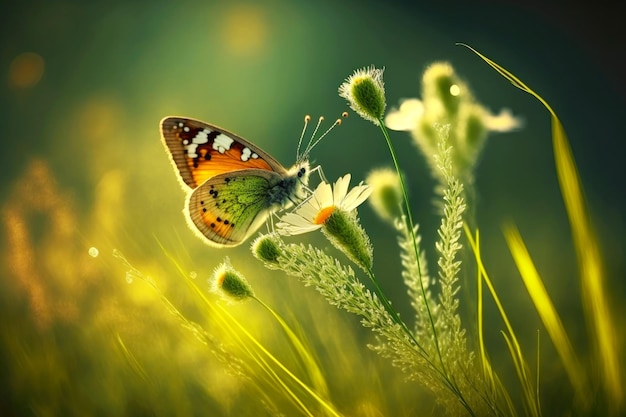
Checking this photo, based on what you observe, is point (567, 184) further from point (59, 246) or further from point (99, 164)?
point (99, 164)

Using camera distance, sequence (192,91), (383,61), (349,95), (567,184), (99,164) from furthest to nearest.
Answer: (383,61) → (192,91) → (99,164) → (349,95) → (567,184)

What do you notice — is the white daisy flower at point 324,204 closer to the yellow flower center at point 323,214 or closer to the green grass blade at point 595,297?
the yellow flower center at point 323,214

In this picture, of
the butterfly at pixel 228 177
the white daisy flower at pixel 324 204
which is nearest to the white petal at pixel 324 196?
the white daisy flower at pixel 324 204

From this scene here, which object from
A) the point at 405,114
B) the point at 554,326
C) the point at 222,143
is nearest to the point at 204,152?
the point at 222,143

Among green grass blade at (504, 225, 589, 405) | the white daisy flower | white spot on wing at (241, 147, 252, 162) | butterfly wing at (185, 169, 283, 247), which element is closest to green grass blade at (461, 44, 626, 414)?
green grass blade at (504, 225, 589, 405)

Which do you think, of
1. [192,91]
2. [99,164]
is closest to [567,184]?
[99,164]

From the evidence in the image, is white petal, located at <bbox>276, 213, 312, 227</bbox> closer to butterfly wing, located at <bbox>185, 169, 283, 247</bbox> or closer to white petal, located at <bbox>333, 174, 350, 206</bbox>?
white petal, located at <bbox>333, 174, 350, 206</bbox>
